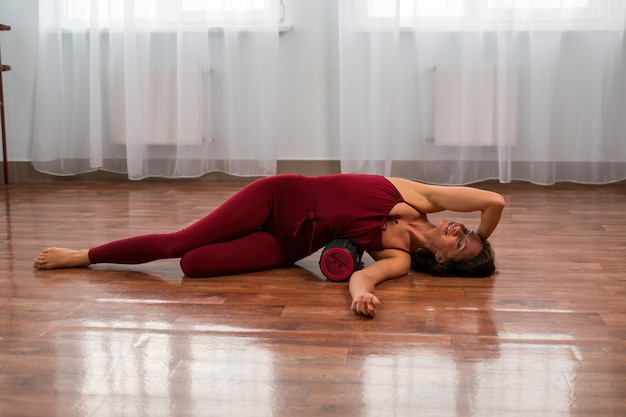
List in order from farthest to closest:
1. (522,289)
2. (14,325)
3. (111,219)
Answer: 1. (111,219)
2. (522,289)
3. (14,325)

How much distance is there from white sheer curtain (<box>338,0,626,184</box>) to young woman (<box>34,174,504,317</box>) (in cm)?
199

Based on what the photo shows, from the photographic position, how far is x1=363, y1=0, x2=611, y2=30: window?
4473mm

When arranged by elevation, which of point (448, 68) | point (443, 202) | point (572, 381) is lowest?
point (572, 381)

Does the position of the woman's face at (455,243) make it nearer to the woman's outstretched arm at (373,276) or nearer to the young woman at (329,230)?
the young woman at (329,230)

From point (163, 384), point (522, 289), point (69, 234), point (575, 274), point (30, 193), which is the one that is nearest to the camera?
point (163, 384)

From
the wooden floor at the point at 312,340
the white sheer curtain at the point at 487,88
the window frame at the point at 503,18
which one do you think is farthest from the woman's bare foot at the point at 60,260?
the window frame at the point at 503,18

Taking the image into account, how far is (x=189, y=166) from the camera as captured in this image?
4754mm

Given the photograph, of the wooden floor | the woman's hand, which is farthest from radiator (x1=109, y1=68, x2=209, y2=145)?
the woman's hand

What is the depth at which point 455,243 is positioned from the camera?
2500 millimetres

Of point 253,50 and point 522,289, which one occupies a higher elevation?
point 253,50

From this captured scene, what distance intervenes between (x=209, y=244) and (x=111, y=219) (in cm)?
111

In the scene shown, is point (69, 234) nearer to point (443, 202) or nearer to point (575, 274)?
point (443, 202)

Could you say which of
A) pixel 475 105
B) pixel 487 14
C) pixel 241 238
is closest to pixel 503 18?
pixel 487 14

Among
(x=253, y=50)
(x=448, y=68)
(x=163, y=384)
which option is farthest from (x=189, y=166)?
(x=163, y=384)
